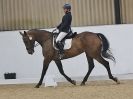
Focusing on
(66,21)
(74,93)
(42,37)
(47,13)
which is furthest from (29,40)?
(47,13)

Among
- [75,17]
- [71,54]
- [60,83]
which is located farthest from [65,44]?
[75,17]

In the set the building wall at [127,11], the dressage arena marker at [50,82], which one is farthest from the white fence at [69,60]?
the dressage arena marker at [50,82]

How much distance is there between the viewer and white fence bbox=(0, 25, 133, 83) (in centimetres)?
1492

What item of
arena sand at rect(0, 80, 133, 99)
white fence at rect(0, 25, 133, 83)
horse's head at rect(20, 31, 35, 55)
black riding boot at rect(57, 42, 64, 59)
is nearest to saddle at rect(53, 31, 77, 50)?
black riding boot at rect(57, 42, 64, 59)

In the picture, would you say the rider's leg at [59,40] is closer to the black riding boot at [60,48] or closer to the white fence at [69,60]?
the black riding boot at [60,48]

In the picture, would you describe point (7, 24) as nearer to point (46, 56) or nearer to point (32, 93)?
point (46, 56)

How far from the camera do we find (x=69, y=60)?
593 inches

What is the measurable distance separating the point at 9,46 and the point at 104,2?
10.6ft

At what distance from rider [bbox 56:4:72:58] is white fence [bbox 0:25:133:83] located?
285 cm

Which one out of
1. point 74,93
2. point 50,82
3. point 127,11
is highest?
point 127,11

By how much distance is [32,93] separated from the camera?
10680mm

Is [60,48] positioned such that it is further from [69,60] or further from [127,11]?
[127,11]

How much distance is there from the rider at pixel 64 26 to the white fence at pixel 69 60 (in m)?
2.85

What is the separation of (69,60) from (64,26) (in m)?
3.17
